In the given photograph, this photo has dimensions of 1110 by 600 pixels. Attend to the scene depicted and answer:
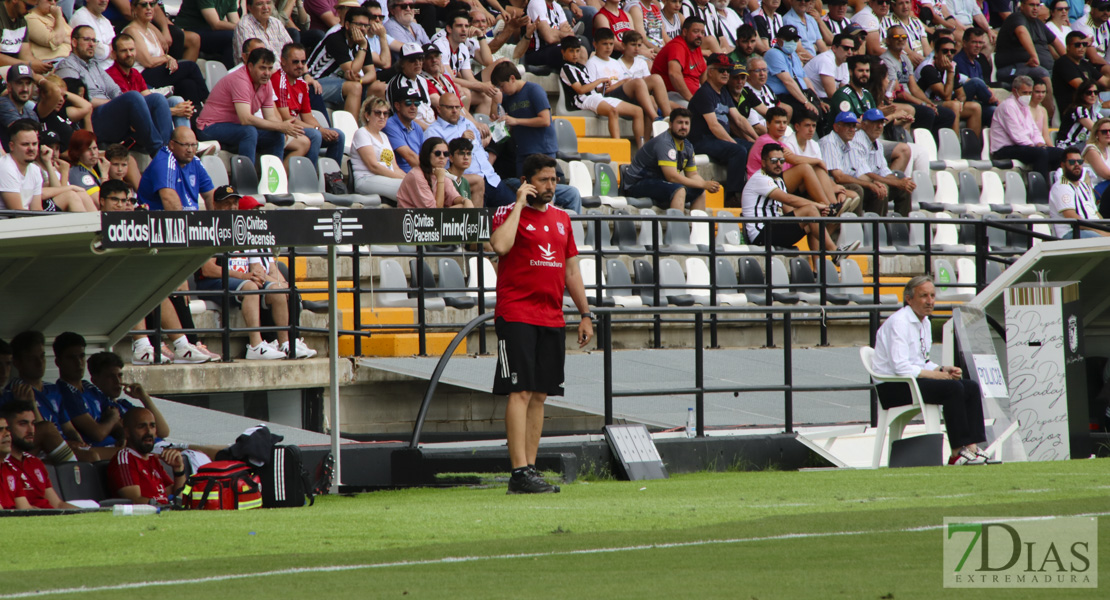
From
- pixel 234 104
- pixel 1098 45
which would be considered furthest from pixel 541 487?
pixel 1098 45

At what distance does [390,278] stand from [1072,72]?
1396cm

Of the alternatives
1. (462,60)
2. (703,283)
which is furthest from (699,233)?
(462,60)

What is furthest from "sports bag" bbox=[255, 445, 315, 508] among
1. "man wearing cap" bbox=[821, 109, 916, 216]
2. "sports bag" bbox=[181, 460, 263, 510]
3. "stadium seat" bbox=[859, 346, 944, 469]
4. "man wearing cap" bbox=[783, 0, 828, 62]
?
"man wearing cap" bbox=[783, 0, 828, 62]

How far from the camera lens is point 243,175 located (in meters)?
13.4

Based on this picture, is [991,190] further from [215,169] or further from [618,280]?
[215,169]

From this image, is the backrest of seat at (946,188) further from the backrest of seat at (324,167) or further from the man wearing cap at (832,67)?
the backrest of seat at (324,167)

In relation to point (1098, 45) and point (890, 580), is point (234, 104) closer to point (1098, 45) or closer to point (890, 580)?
point (890, 580)

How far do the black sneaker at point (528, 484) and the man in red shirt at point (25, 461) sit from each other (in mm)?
2624

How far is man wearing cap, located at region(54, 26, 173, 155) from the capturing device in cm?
1261

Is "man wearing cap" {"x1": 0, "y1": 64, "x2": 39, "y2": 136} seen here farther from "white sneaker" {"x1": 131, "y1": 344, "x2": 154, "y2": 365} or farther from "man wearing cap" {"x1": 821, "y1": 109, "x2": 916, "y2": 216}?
"man wearing cap" {"x1": 821, "y1": 109, "x2": 916, "y2": 216}

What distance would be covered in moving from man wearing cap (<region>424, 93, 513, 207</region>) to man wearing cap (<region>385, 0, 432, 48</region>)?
187 centimetres

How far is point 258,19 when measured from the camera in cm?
1488

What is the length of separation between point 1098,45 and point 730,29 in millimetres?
8083

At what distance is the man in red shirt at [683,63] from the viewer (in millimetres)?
18484
